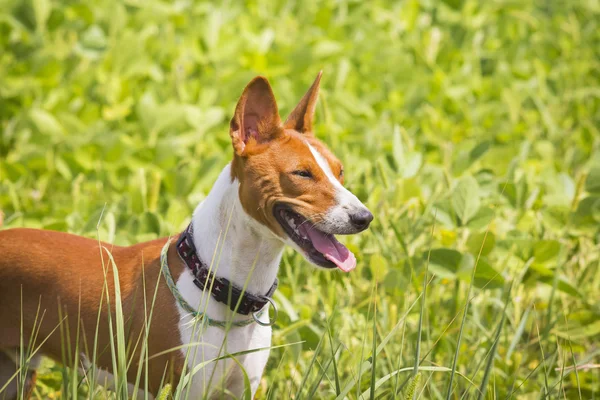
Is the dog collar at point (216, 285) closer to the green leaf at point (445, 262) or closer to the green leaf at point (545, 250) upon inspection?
the green leaf at point (445, 262)

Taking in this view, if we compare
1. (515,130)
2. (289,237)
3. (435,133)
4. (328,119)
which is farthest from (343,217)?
(515,130)

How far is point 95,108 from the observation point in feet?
17.8

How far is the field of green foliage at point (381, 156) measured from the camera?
12.0 ft

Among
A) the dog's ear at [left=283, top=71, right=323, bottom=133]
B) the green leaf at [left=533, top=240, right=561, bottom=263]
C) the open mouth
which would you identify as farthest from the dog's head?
the green leaf at [left=533, top=240, right=561, bottom=263]

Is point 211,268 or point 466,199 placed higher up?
point 211,268

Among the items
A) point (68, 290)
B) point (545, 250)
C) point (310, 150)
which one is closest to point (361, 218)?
point (310, 150)

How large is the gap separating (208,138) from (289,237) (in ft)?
9.21

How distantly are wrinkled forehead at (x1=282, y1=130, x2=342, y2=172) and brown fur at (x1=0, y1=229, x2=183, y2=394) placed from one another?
22.0 inches

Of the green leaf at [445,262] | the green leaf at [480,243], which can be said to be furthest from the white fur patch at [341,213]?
the green leaf at [480,243]

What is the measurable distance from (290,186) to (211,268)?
37 centimetres

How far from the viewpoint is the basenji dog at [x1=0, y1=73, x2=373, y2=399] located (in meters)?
2.79

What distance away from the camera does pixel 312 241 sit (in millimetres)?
2783

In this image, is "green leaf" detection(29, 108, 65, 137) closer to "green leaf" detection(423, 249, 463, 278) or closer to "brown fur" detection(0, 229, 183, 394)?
"brown fur" detection(0, 229, 183, 394)

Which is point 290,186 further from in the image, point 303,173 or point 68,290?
point 68,290
